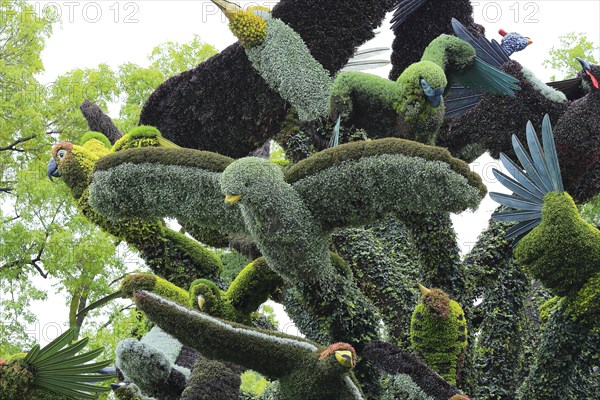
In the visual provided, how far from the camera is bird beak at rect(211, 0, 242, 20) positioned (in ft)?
37.5

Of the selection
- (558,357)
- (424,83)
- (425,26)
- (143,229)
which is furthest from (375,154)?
(425,26)

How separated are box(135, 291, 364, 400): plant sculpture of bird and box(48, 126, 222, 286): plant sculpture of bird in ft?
8.00

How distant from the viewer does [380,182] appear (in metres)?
8.62

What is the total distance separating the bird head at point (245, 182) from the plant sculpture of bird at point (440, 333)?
78.3 inches

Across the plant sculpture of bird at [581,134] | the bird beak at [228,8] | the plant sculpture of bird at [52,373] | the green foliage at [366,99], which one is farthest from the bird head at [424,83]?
the plant sculpture of bird at [52,373]

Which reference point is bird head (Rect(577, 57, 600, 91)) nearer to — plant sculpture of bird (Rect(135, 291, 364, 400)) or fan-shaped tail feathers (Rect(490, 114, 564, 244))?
fan-shaped tail feathers (Rect(490, 114, 564, 244))

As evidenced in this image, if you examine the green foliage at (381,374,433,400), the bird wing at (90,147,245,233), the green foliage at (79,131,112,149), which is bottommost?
the green foliage at (381,374,433,400)

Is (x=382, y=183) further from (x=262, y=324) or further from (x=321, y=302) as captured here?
(x=262, y=324)

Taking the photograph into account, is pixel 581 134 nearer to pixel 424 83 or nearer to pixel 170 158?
pixel 424 83

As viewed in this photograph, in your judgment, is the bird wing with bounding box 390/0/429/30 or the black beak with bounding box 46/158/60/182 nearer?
the black beak with bounding box 46/158/60/182

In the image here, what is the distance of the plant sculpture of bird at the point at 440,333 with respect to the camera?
9562 millimetres

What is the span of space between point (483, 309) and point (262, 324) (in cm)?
238

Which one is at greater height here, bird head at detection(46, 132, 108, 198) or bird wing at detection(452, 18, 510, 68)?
bird wing at detection(452, 18, 510, 68)

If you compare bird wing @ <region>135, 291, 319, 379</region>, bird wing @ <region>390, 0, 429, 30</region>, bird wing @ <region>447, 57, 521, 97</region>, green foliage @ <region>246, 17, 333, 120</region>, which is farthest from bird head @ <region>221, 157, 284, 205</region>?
bird wing @ <region>390, 0, 429, 30</region>
